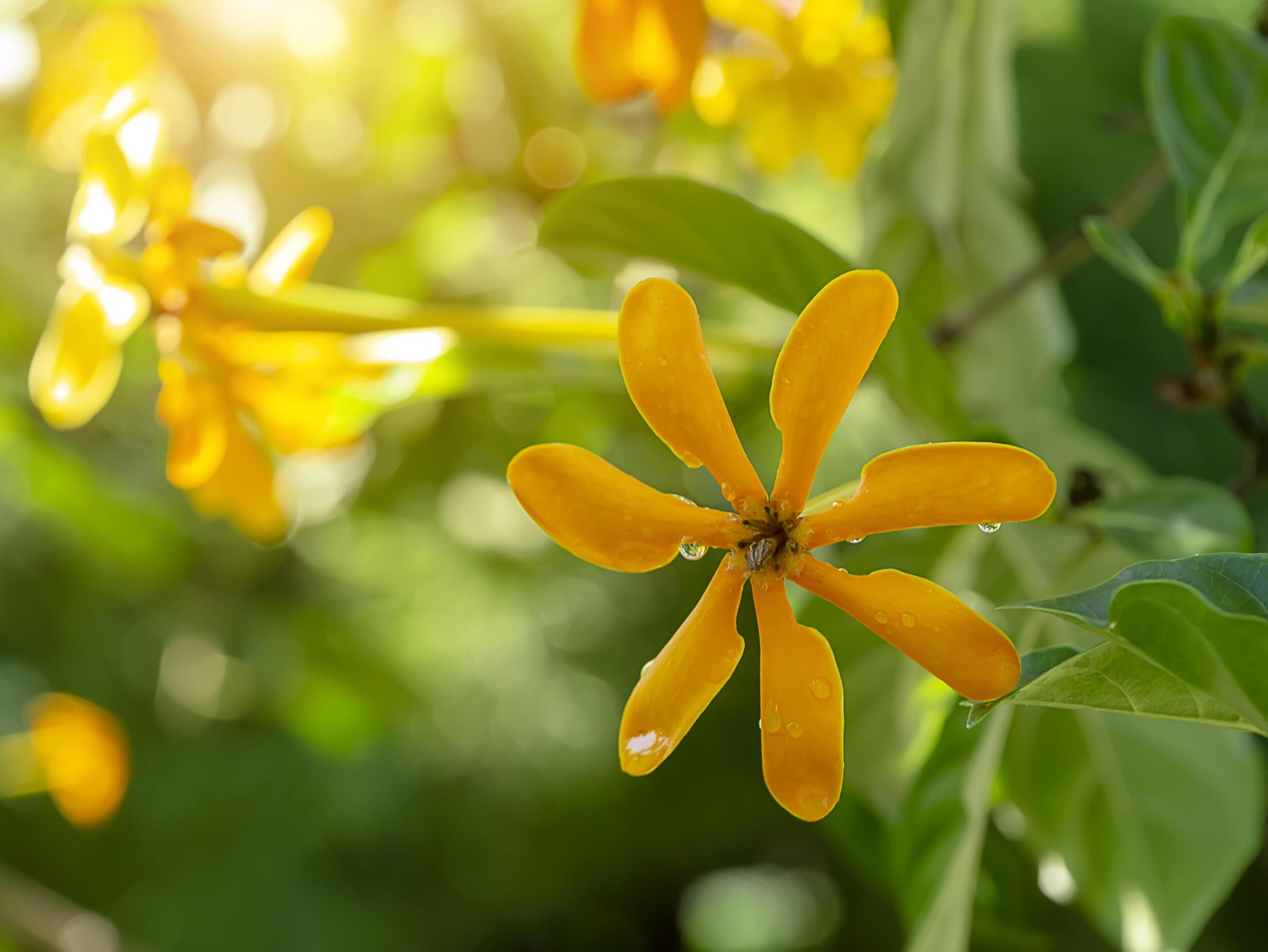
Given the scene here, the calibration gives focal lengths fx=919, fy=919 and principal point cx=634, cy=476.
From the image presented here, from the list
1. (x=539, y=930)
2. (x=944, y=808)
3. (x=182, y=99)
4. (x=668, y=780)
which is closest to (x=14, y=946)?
(x=539, y=930)

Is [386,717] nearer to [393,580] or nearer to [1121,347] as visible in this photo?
[393,580]

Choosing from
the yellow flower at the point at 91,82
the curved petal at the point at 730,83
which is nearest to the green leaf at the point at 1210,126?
the curved petal at the point at 730,83

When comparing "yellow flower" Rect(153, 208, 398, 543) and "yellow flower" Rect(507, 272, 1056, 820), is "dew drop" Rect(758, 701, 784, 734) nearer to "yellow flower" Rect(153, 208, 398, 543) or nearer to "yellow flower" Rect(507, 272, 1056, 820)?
"yellow flower" Rect(507, 272, 1056, 820)

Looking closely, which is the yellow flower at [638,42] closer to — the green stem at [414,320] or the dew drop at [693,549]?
the green stem at [414,320]

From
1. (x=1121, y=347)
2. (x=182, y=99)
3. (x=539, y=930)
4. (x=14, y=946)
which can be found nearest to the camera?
(x=1121, y=347)

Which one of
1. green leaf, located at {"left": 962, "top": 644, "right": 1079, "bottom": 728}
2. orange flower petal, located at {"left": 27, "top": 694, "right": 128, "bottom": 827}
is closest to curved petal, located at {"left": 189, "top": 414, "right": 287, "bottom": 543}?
green leaf, located at {"left": 962, "top": 644, "right": 1079, "bottom": 728}

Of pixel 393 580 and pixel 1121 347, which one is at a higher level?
pixel 1121 347

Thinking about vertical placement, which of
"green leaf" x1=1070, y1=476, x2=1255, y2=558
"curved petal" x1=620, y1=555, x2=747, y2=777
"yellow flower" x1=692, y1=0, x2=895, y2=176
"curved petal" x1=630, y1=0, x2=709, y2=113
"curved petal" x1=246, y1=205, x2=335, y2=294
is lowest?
"green leaf" x1=1070, y1=476, x2=1255, y2=558

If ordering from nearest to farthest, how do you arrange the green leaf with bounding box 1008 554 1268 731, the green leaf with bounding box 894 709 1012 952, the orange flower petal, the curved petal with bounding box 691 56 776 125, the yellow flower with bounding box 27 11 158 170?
the green leaf with bounding box 1008 554 1268 731, the green leaf with bounding box 894 709 1012 952, the yellow flower with bounding box 27 11 158 170, the curved petal with bounding box 691 56 776 125, the orange flower petal
